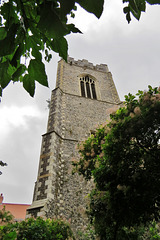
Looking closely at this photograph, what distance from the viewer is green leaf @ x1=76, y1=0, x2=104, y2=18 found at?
2.10ft

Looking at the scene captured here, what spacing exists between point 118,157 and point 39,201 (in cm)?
434

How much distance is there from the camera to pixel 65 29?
0.69 m

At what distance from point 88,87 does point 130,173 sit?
41.7 feet

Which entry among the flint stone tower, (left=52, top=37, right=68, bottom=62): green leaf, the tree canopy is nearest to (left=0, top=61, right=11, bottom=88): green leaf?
the tree canopy

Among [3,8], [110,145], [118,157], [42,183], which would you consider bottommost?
[3,8]

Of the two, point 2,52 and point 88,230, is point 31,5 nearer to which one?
point 2,52

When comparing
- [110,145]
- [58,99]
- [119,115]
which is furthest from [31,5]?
[58,99]

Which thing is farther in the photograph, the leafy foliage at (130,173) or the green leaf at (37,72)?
the leafy foliage at (130,173)

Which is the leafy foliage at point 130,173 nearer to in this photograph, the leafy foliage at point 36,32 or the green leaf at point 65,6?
the leafy foliage at point 36,32

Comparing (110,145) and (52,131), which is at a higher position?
(52,131)

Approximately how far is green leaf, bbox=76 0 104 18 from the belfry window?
555 inches

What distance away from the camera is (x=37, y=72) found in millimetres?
863

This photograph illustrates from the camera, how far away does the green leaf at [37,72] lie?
2.79 ft

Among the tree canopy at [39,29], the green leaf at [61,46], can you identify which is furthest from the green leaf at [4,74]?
the green leaf at [61,46]
